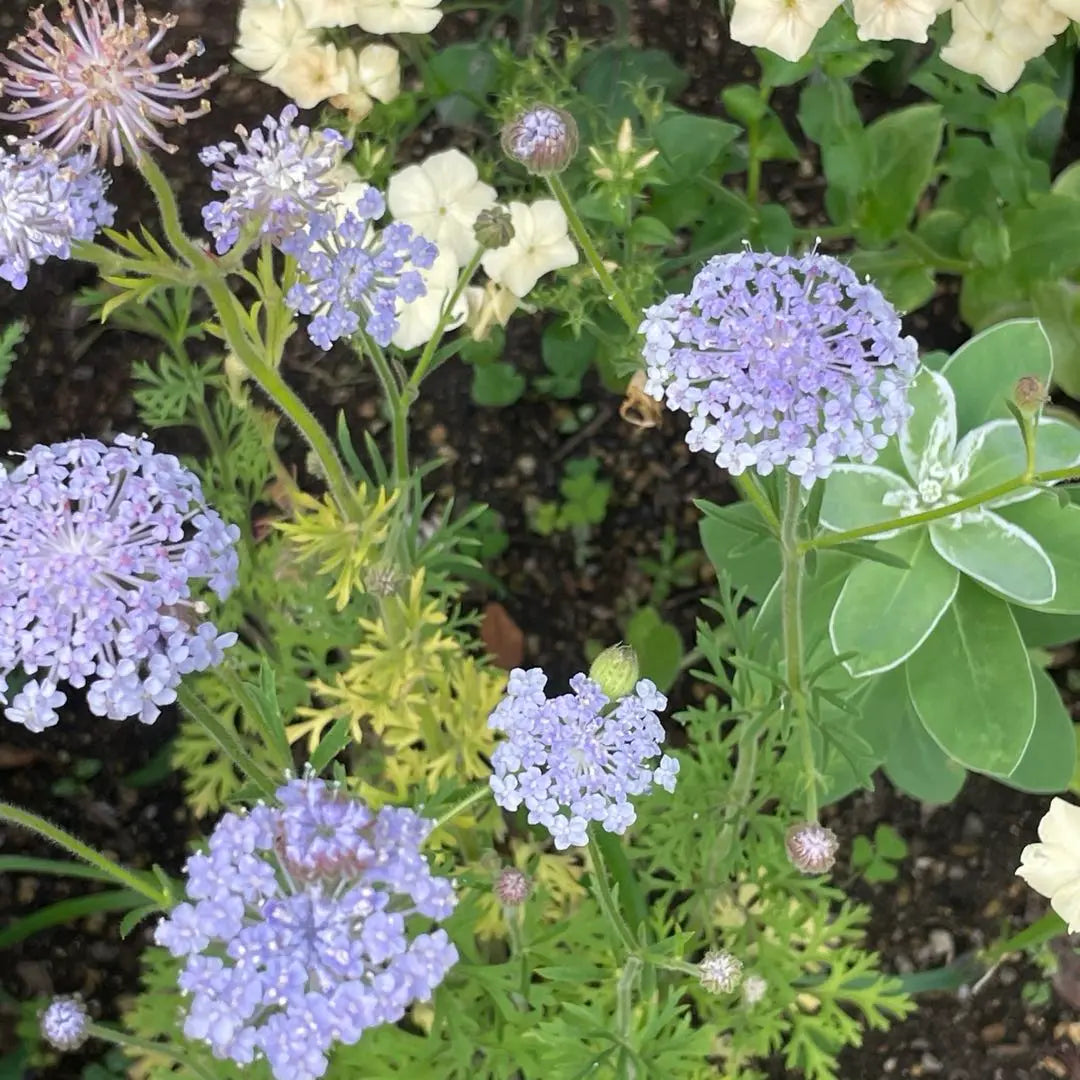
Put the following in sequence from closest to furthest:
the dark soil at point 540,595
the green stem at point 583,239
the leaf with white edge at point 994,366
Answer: the green stem at point 583,239, the leaf with white edge at point 994,366, the dark soil at point 540,595

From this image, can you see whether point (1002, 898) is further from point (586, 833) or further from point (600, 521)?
point (586, 833)

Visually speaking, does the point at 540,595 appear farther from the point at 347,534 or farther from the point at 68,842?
the point at 68,842

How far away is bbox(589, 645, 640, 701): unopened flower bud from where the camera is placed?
3.30ft

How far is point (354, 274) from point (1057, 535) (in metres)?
0.97

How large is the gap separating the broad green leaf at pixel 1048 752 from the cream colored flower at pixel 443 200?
38.7 inches

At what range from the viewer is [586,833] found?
3.16ft

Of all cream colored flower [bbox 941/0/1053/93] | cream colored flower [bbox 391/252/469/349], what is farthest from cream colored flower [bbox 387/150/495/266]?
cream colored flower [bbox 941/0/1053/93]

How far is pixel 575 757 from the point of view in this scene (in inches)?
37.4

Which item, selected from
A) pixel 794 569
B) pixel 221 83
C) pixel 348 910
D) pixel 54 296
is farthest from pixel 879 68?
pixel 348 910

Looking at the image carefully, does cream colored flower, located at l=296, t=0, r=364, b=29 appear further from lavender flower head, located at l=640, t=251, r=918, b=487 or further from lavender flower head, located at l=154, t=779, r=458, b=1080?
lavender flower head, located at l=154, t=779, r=458, b=1080

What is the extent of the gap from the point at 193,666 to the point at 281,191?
0.39 meters

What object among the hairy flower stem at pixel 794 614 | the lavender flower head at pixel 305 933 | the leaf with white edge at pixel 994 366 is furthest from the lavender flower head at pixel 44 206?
the leaf with white edge at pixel 994 366

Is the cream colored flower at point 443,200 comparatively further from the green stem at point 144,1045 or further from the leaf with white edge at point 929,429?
the green stem at point 144,1045

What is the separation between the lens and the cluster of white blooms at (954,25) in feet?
4.28
